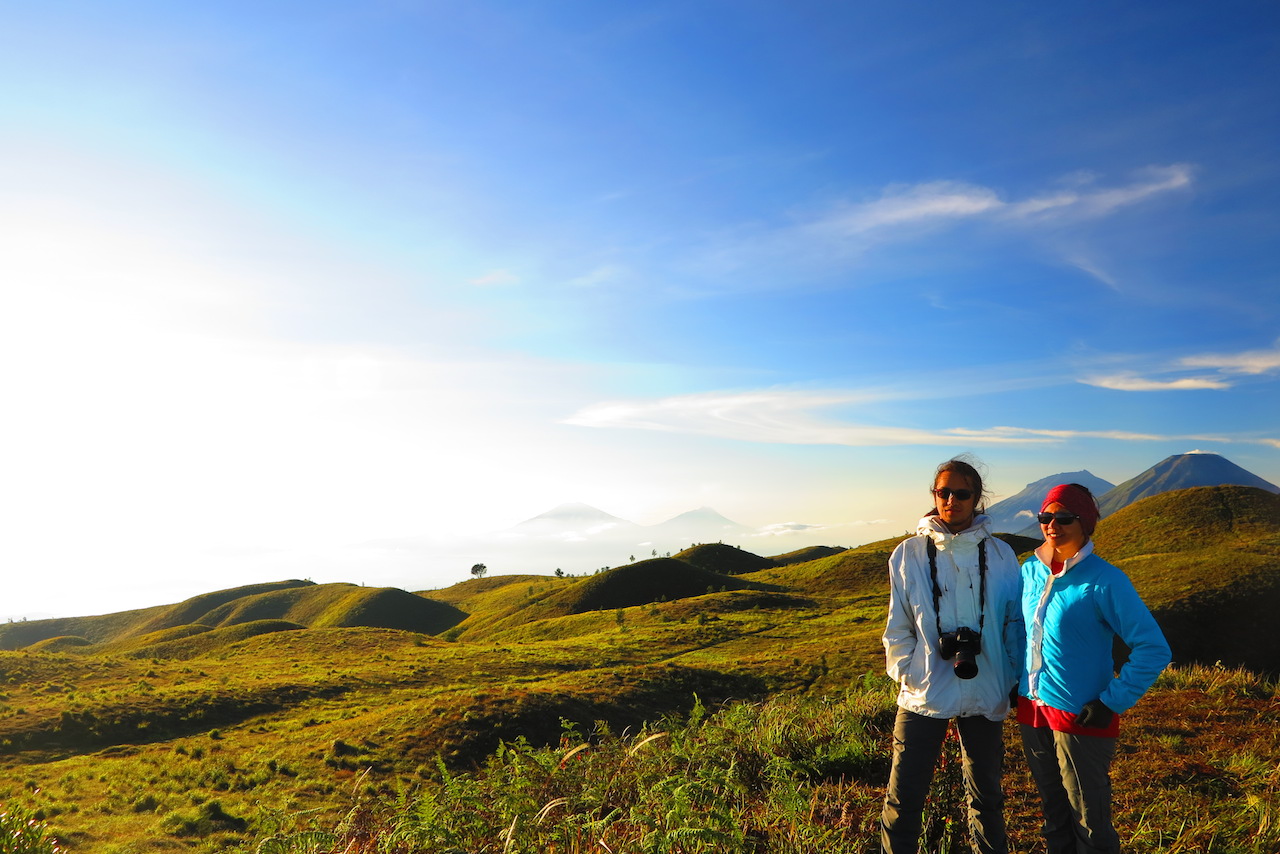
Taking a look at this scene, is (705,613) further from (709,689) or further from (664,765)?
(664,765)

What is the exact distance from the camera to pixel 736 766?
5.92 metres

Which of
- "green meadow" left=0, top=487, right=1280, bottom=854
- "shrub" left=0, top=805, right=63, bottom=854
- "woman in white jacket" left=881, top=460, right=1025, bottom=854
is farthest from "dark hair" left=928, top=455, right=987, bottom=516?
"shrub" left=0, top=805, right=63, bottom=854

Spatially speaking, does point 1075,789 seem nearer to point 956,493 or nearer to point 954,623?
point 954,623

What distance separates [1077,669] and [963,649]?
586 millimetres

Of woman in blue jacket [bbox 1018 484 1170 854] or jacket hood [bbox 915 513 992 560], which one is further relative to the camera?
jacket hood [bbox 915 513 992 560]

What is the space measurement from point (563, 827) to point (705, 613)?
154 ft

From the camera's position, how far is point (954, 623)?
409 centimetres

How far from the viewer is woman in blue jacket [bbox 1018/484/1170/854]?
144 inches

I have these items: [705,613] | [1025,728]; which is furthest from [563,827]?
[705,613]

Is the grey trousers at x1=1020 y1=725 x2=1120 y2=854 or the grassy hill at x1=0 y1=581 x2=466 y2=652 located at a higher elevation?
the grey trousers at x1=1020 y1=725 x2=1120 y2=854

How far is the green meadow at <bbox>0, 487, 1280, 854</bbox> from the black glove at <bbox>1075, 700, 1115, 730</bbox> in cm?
Answer: 155

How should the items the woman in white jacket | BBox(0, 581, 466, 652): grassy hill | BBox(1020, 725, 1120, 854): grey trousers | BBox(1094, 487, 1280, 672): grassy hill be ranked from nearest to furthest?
BBox(1020, 725, 1120, 854): grey trousers < the woman in white jacket < BBox(1094, 487, 1280, 672): grassy hill < BBox(0, 581, 466, 652): grassy hill

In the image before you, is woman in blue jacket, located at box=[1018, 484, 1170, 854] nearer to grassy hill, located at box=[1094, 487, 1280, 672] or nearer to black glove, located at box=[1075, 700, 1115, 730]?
black glove, located at box=[1075, 700, 1115, 730]

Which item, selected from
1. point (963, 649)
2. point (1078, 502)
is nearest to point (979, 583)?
point (963, 649)
